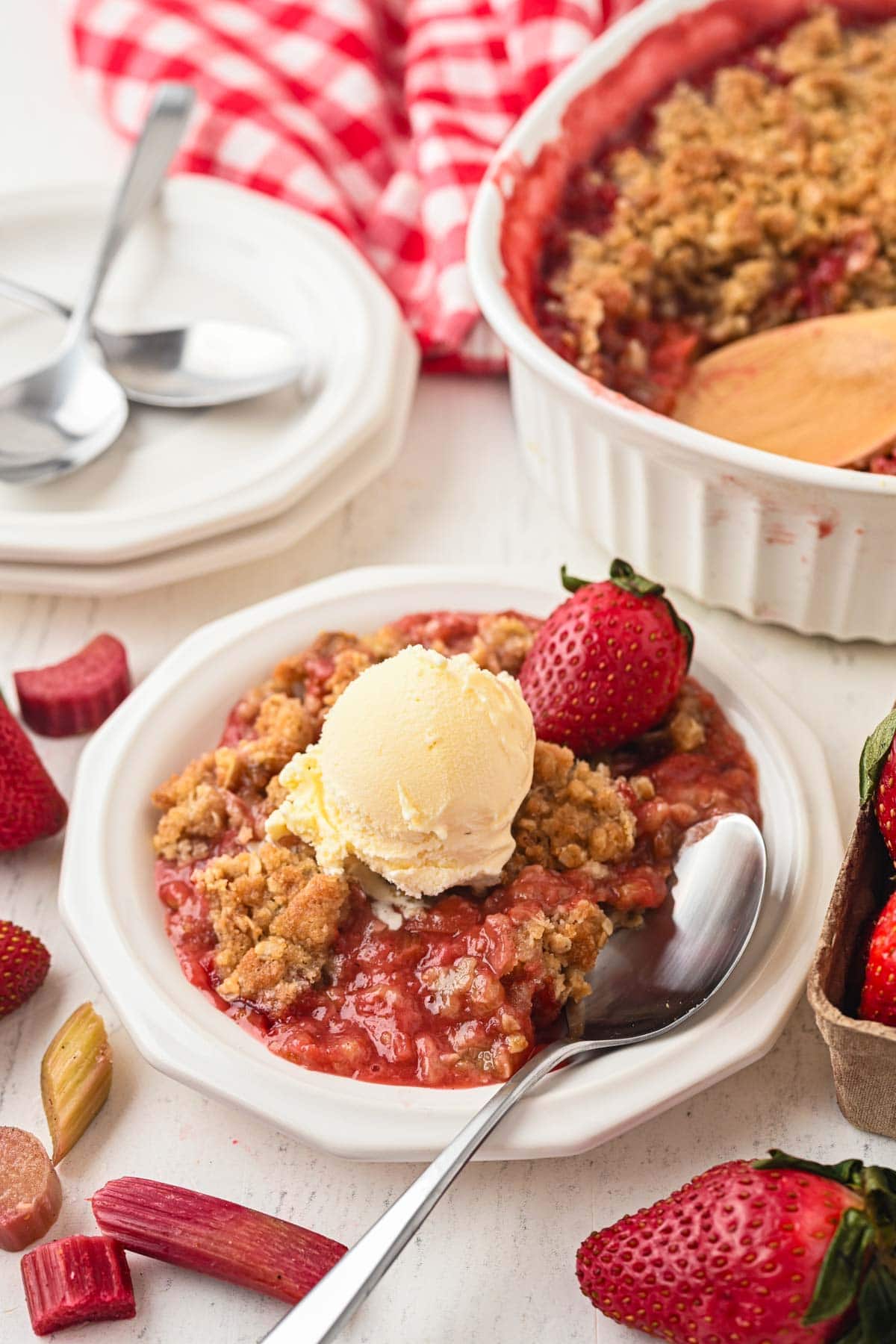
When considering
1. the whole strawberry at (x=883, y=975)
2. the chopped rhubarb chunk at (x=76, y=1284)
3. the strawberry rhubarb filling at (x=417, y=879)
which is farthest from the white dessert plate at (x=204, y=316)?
the whole strawberry at (x=883, y=975)

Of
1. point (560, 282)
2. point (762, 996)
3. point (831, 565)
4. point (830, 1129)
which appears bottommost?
point (830, 1129)

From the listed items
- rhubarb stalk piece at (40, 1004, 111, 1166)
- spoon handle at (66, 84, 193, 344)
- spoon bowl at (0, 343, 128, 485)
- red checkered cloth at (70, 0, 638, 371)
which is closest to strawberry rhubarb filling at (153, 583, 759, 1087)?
rhubarb stalk piece at (40, 1004, 111, 1166)

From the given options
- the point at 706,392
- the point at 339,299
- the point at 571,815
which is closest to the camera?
the point at 571,815

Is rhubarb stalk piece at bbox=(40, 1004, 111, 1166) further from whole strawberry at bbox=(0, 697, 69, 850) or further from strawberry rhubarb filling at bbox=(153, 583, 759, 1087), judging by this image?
whole strawberry at bbox=(0, 697, 69, 850)

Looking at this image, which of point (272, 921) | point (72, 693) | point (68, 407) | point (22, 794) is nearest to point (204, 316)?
point (68, 407)

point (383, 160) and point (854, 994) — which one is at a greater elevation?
point (383, 160)

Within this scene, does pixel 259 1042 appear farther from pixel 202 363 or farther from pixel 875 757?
pixel 202 363

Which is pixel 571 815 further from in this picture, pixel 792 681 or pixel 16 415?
pixel 16 415

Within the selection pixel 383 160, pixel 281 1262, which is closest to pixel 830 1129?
pixel 281 1262
